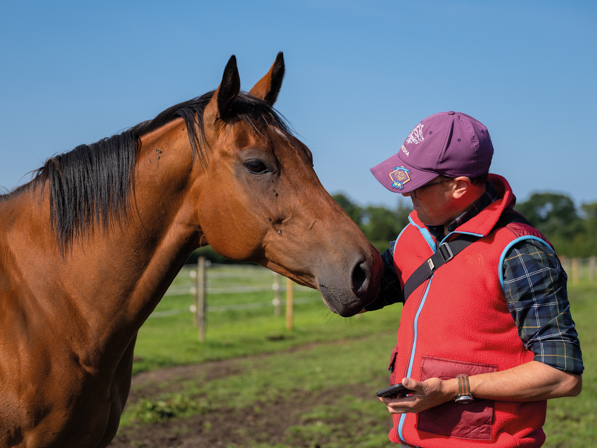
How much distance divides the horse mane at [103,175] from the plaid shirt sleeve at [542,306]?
3.92 ft

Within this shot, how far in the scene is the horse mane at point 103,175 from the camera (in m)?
2.22

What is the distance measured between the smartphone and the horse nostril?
40 cm

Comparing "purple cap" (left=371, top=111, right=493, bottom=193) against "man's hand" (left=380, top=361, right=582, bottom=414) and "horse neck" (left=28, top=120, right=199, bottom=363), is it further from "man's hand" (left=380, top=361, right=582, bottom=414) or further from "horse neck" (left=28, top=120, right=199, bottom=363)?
"horse neck" (left=28, top=120, right=199, bottom=363)

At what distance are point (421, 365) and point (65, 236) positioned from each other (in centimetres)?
167

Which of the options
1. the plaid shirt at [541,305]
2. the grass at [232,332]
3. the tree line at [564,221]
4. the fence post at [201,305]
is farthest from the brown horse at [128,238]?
the tree line at [564,221]

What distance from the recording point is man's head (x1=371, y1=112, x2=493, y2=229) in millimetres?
1738

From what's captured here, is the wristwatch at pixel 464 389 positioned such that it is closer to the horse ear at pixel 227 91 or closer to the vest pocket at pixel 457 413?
the vest pocket at pixel 457 413

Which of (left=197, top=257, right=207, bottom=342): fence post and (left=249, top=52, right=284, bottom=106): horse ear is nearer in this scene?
(left=249, top=52, right=284, bottom=106): horse ear

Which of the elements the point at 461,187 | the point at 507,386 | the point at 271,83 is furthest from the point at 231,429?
the point at 461,187

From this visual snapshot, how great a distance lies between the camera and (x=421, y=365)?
1752mm

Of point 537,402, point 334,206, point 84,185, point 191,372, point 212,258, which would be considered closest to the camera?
point 537,402

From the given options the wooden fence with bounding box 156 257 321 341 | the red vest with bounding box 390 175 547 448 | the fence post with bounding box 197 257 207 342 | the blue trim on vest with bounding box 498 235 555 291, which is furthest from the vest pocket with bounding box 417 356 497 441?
the fence post with bounding box 197 257 207 342

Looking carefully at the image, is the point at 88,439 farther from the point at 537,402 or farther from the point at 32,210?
the point at 537,402

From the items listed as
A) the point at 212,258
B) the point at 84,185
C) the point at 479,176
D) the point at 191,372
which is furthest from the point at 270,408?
the point at 212,258
